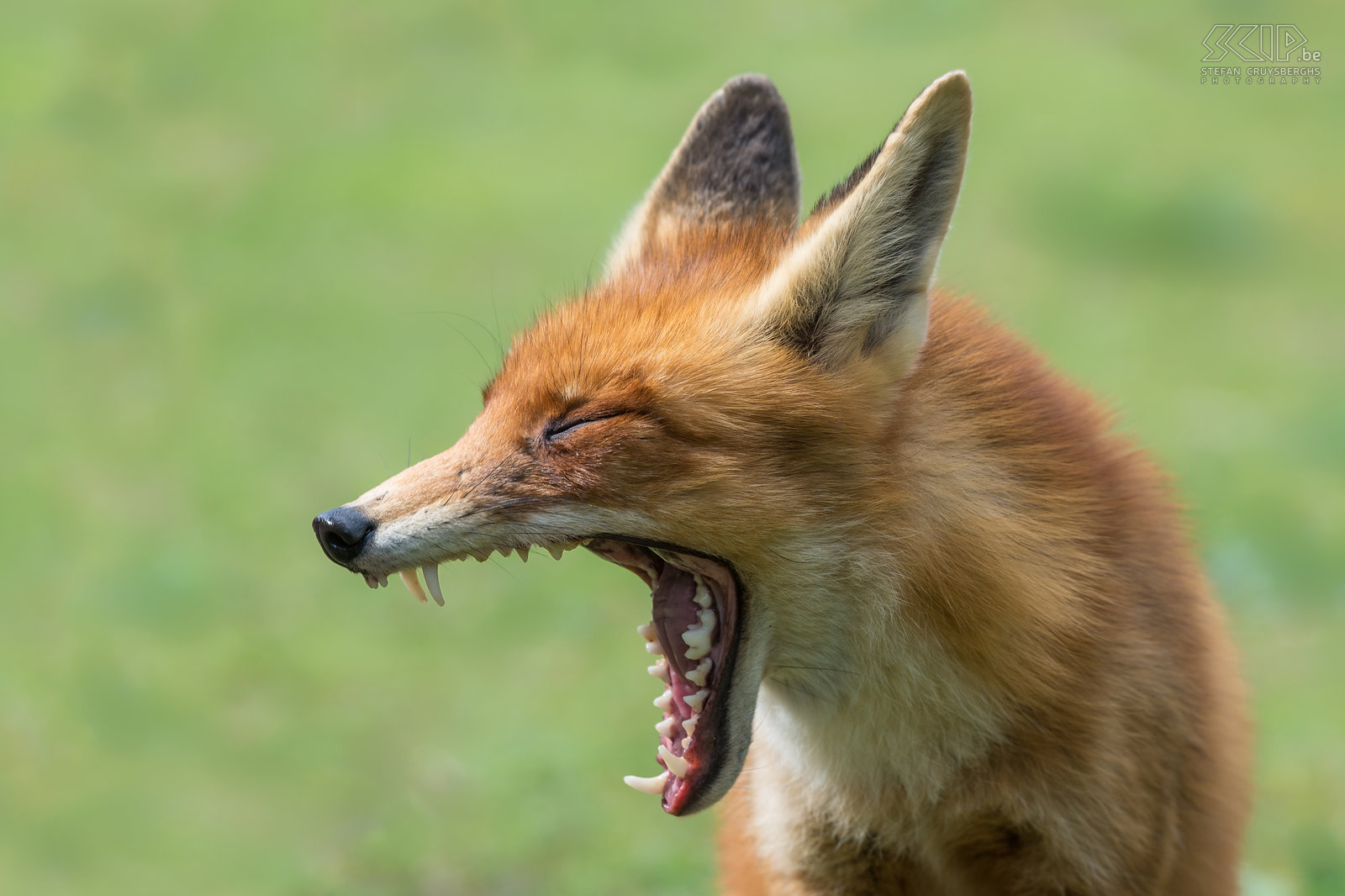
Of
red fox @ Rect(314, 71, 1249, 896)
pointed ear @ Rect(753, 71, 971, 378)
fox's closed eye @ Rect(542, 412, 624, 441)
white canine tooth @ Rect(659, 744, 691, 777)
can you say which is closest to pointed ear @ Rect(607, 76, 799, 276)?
red fox @ Rect(314, 71, 1249, 896)

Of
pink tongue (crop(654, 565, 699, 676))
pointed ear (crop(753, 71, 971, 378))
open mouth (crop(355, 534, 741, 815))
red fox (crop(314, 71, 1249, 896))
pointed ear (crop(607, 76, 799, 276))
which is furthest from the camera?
pointed ear (crop(607, 76, 799, 276))

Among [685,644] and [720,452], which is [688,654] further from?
[720,452]

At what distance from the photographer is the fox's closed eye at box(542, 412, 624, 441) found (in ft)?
10.4

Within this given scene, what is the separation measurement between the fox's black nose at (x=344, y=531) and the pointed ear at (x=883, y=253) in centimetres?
103

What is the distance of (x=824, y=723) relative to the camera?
3459 mm

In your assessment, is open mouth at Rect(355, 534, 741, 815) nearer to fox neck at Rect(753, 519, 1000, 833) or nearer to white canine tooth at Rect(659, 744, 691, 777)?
white canine tooth at Rect(659, 744, 691, 777)

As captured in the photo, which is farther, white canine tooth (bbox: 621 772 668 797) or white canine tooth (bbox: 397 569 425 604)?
white canine tooth (bbox: 621 772 668 797)

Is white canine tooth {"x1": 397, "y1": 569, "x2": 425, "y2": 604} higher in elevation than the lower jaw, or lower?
higher

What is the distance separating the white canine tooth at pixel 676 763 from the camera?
3336mm

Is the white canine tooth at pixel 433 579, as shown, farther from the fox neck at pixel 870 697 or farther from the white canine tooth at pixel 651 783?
the fox neck at pixel 870 697

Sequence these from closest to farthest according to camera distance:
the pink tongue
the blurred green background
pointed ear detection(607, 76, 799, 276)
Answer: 1. the pink tongue
2. pointed ear detection(607, 76, 799, 276)
3. the blurred green background

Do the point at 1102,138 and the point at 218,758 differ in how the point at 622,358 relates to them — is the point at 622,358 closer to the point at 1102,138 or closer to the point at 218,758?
the point at 218,758

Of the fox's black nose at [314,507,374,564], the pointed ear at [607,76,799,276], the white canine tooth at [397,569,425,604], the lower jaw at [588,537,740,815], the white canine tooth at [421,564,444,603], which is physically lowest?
the lower jaw at [588,537,740,815]

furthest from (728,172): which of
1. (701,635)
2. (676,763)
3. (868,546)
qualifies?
(676,763)
